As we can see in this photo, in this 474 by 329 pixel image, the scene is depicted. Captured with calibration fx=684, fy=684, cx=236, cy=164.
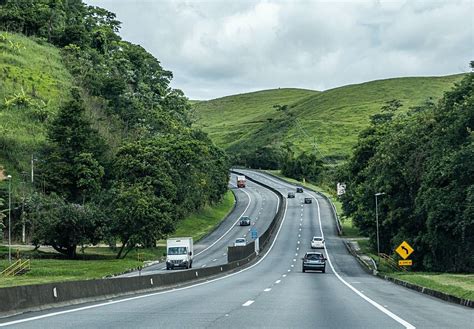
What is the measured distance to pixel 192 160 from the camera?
90.6 meters

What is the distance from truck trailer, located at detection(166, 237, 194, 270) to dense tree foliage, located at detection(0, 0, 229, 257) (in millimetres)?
10705

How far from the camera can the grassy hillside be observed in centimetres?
8744

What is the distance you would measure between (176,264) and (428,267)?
2112 centimetres

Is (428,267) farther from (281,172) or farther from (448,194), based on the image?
(281,172)

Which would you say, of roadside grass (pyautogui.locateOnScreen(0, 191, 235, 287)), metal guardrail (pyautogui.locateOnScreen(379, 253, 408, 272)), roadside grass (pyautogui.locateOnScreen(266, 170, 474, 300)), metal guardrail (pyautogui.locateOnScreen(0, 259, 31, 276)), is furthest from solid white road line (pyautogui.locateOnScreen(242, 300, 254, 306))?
metal guardrail (pyautogui.locateOnScreen(379, 253, 408, 272))

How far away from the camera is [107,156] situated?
91938 mm

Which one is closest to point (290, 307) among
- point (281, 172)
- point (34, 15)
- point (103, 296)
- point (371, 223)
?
point (103, 296)

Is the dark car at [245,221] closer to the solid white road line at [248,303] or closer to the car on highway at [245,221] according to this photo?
the car on highway at [245,221]

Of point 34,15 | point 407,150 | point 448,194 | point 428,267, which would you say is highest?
point 34,15

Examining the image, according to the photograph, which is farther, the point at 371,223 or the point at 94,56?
the point at 94,56

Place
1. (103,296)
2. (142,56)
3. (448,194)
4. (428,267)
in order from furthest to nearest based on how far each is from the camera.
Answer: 1. (142,56)
2. (428,267)
3. (448,194)
4. (103,296)

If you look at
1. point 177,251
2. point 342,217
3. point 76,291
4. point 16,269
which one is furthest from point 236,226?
point 76,291

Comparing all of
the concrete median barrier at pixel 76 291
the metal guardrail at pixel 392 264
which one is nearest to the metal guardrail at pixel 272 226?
the metal guardrail at pixel 392 264

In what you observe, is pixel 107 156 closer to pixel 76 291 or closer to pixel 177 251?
pixel 177 251
